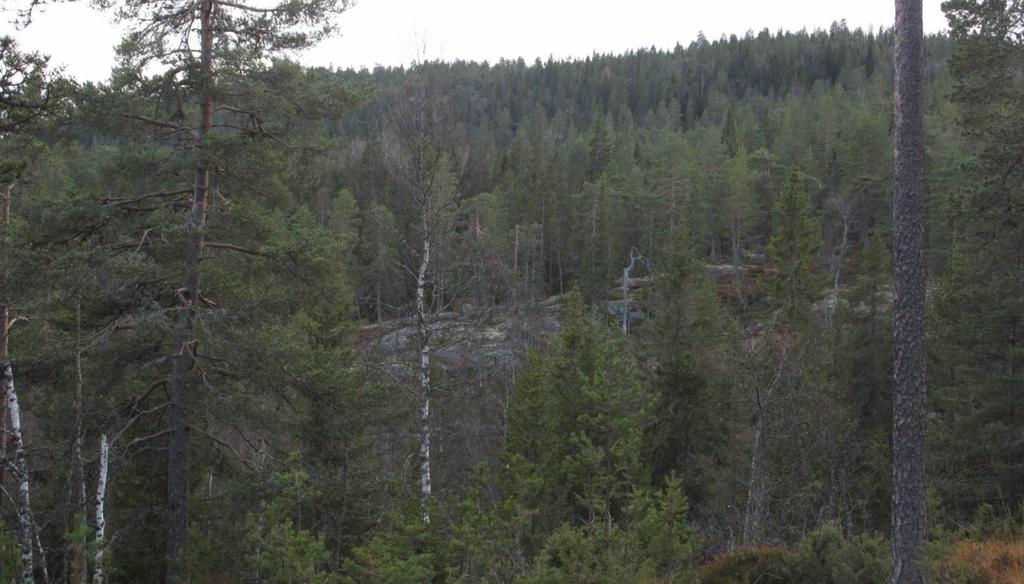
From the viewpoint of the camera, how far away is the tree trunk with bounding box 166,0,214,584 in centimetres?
923

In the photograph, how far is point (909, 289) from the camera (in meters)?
6.80

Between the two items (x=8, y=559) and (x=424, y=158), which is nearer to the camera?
(x=8, y=559)

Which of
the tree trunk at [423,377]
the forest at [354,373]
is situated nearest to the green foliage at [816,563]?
the forest at [354,373]

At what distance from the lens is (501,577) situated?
255 inches

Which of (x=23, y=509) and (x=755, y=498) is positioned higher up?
(x=23, y=509)

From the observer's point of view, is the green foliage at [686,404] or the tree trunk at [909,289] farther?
the green foliage at [686,404]

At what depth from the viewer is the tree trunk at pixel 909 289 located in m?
6.72

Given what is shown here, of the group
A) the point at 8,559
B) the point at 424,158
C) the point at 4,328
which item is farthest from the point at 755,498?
the point at 4,328

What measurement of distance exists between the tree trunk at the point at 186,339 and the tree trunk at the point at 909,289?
7763 mm

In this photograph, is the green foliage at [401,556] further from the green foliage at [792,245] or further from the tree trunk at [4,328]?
the green foliage at [792,245]

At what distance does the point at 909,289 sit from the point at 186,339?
821 cm

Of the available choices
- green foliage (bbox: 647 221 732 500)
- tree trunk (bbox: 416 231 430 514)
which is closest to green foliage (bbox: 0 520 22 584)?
tree trunk (bbox: 416 231 430 514)

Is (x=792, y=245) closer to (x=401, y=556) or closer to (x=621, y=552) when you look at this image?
(x=621, y=552)

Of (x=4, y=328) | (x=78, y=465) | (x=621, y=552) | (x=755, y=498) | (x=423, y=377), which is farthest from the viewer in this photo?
(x=755, y=498)
